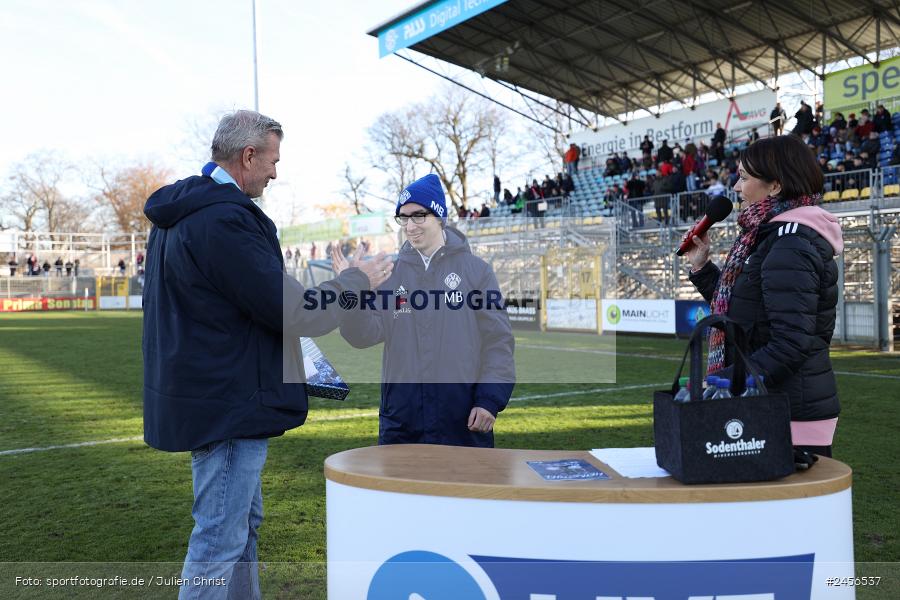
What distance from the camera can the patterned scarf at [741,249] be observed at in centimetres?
272

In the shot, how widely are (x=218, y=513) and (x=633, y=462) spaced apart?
1.45 m

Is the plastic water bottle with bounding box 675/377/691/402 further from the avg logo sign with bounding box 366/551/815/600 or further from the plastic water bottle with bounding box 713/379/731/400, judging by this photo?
the avg logo sign with bounding box 366/551/815/600

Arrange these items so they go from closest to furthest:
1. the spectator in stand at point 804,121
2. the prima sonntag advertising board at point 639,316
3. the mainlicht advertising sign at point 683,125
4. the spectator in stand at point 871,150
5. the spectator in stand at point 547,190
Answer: the spectator in stand at point 871,150 → the prima sonntag advertising board at point 639,316 → the spectator in stand at point 804,121 → the mainlicht advertising sign at point 683,125 → the spectator in stand at point 547,190

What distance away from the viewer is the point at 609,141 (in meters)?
32.6

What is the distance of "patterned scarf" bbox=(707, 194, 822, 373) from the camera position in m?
2.72

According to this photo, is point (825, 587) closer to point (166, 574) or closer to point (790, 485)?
point (790, 485)

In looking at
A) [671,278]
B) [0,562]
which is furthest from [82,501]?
[671,278]

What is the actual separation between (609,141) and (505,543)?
32.2 m

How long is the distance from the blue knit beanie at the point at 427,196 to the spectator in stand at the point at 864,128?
64.6 ft

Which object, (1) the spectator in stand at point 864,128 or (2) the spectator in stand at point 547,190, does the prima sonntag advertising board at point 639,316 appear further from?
(2) the spectator in stand at point 547,190

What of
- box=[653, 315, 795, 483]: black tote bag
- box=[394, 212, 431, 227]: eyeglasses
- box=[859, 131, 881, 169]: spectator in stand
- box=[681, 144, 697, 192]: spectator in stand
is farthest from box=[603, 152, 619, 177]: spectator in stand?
box=[653, 315, 795, 483]: black tote bag

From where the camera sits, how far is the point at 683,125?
29672mm

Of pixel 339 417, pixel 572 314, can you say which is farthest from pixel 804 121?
pixel 339 417

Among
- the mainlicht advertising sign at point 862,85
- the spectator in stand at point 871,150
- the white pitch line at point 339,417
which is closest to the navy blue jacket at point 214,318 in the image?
the white pitch line at point 339,417
